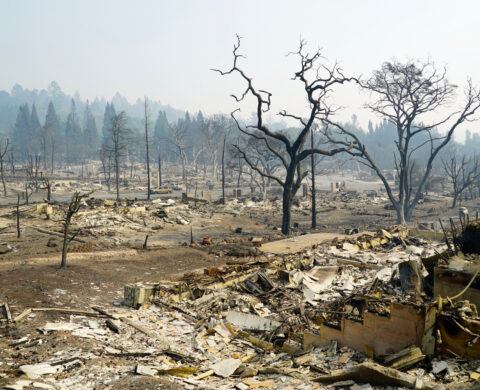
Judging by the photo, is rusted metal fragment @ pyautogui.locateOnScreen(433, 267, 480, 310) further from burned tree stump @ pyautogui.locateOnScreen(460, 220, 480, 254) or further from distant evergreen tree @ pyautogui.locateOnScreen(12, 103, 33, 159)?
distant evergreen tree @ pyautogui.locateOnScreen(12, 103, 33, 159)

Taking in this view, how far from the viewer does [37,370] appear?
5.65 m

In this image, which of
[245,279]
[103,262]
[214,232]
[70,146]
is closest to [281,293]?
[245,279]

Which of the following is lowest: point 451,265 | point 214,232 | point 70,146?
point 214,232

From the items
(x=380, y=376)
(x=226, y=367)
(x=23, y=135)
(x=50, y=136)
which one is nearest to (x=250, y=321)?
(x=226, y=367)

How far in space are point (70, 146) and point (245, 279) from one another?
311 ft

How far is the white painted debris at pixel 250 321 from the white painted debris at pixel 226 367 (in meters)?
1.65

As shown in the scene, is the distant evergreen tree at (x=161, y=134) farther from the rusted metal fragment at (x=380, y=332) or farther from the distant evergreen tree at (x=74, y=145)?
the rusted metal fragment at (x=380, y=332)

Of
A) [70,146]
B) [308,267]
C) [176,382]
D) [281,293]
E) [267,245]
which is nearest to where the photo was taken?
[176,382]

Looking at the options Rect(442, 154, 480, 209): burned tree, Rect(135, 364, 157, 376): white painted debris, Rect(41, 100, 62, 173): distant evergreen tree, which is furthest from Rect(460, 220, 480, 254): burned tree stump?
Rect(41, 100, 62, 173): distant evergreen tree

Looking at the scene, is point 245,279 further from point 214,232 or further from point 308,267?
point 214,232

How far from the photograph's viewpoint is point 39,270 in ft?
39.1

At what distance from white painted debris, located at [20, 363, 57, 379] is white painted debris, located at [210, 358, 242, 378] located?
247 cm

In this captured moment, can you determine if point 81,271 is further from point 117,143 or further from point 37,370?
point 117,143

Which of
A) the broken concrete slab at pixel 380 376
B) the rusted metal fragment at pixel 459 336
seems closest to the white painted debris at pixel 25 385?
the broken concrete slab at pixel 380 376
